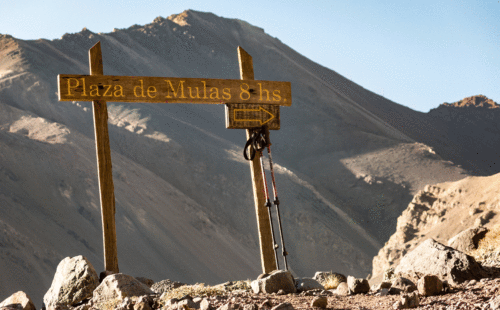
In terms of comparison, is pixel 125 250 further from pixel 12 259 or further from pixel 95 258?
pixel 12 259

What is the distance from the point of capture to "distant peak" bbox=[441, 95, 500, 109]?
69925 mm

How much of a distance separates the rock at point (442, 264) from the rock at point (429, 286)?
55cm

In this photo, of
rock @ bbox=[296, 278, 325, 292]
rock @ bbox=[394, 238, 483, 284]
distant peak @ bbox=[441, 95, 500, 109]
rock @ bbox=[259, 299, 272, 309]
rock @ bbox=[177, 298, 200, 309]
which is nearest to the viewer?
rock @ bbox=[259, 299, 272, 309]

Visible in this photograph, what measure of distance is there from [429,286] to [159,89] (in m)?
3.69

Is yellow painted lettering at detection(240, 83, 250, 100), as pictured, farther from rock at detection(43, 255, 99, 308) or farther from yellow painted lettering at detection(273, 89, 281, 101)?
rock at detection(43, 255, 99, 308)

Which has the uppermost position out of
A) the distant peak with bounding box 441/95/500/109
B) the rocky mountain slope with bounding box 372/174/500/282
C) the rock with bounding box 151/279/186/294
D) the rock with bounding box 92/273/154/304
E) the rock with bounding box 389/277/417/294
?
the distant peak with bounding box 441/95/500/109

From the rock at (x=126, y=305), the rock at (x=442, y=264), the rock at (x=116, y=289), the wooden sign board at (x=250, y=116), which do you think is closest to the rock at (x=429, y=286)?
the rock at (x=442, y=264)

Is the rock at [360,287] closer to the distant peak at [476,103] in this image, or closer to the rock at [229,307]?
the rock at [229,307]

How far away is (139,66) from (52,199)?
31968 millimetres

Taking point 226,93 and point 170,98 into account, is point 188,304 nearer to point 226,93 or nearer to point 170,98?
point 170,98

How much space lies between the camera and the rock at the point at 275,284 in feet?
14.7

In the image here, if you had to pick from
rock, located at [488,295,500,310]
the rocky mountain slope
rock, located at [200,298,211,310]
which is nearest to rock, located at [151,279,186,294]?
rock, located at [200,298,211,310]

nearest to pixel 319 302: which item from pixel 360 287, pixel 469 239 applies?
pixel 360 287

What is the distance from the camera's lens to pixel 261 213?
597cm
